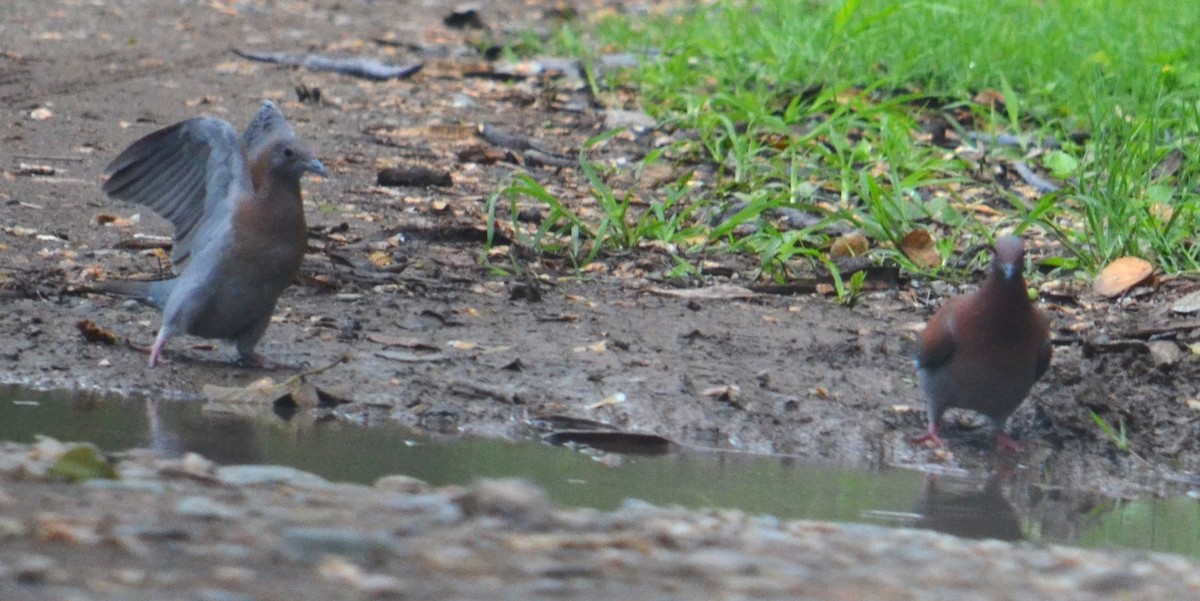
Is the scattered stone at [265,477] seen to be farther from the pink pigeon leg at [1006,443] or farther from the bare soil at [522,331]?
the pink pigeon leg at [1006,443]

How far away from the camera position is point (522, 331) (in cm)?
563

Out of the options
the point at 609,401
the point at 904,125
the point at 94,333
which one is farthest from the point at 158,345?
the point at 904,125

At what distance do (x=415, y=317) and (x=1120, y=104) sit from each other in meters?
3.66

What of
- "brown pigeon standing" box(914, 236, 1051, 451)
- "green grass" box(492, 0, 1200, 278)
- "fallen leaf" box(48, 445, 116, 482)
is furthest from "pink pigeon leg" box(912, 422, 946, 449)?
"fallen leaf" box(48, 445, 116, 482)

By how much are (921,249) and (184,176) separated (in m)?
2.90

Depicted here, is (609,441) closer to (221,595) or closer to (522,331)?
(522,331)

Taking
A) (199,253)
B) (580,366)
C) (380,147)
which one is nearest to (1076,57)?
(380,147)

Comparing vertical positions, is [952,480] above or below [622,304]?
below

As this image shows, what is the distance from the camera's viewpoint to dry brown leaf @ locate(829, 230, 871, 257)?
6648 millimetres

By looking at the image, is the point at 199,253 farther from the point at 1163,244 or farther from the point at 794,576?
the point at 1163,244

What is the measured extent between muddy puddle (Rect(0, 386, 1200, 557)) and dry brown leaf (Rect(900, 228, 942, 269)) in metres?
1.78

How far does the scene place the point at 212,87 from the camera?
30.9 ft

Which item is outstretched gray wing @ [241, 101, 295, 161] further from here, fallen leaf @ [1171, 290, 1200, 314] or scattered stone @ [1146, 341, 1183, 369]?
fallen leaf @ [1171, 290, 1200, 314]

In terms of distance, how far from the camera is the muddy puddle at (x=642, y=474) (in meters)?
3.96
